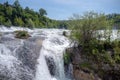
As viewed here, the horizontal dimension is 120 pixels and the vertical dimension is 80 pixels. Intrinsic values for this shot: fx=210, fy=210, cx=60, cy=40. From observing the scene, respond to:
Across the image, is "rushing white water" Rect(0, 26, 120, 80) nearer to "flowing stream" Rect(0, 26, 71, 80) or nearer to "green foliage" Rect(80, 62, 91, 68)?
"flowing stream" Rect(0, 26, 71, 80)

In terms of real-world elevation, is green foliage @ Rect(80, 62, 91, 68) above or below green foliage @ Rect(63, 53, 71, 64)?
below

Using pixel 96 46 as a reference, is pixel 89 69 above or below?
below

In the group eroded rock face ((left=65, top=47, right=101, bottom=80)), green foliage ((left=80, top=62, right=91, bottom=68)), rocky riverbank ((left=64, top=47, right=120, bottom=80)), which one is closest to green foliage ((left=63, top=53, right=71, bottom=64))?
rocky riverbank ((left=64, top=47, right=120, bottom=80))

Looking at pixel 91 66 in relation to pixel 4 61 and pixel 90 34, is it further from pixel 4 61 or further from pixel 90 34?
pixel 4 61

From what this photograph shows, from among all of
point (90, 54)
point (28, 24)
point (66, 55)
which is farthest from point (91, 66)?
point (28, 24)

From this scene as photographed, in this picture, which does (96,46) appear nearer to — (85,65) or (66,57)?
(85,65)

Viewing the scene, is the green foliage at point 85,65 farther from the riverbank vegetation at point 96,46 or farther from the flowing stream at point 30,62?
the flowing stream at point 30,62

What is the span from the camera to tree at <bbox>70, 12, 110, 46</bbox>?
50.8ft

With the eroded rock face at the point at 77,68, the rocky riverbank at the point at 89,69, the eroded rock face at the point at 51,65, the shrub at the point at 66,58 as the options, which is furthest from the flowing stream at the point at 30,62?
the rocky riverbank at the point at 89,69

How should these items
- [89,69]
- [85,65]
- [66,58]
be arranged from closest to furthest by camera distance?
[89,69] → [85,65] → [66,58]

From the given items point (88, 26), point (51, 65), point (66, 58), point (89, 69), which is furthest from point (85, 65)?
point (88, 26)

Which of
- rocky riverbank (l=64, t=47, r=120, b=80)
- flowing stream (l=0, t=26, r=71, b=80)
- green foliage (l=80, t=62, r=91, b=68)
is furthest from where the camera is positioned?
green foliage (l=80, t=62, r=91, b=68)

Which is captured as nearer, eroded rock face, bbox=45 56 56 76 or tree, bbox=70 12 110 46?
eroded rock face, bbox=45 56 56 76

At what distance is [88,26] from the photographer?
1555 cm
